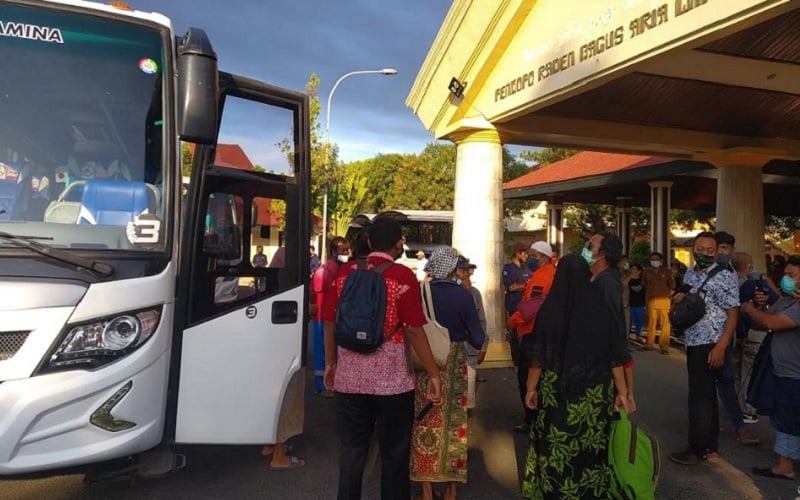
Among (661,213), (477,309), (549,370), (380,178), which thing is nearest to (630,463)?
(549,370)

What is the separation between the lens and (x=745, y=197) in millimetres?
9914

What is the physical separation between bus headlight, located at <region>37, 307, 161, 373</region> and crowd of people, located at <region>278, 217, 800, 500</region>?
3.39 ft

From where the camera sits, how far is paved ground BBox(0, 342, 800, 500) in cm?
412

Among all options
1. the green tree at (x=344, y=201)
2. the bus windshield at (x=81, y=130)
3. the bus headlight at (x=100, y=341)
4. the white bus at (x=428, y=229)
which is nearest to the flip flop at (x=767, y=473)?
the bus headlight at (x=100, y=341)

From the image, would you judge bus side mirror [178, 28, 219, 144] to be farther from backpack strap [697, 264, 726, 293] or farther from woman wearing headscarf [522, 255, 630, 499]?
backpack strap [697, 264, 726, 293]

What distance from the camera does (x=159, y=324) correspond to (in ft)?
10.8

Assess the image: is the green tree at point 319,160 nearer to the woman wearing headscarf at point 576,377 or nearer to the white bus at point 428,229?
the white bus at point 428,229

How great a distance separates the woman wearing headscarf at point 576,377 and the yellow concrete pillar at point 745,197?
24.8 ft

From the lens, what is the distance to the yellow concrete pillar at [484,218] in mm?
8703

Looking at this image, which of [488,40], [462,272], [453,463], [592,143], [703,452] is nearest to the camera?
[453,463]

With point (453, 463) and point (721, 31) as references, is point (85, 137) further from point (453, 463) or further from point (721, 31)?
point (721, 31)

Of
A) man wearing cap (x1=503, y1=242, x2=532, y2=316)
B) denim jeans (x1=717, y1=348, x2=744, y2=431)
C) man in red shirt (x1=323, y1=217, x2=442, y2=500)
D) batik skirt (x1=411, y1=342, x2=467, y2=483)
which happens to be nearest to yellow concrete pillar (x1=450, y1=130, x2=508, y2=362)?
man wearing cap (x1=503, y1=242, x2=532, y2=316)

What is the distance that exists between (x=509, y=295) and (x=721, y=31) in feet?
14.1

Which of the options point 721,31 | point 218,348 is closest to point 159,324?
point 218,348
